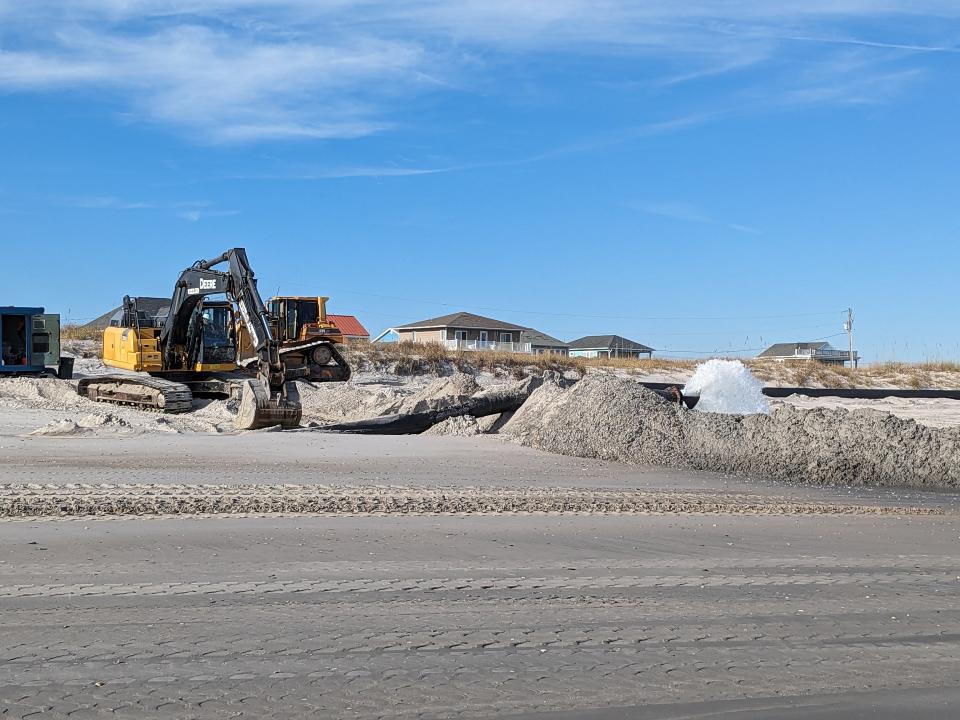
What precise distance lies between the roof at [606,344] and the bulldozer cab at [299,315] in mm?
55127

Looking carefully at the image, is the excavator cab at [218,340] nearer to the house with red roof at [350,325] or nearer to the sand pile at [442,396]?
the sand pile at [442,396]

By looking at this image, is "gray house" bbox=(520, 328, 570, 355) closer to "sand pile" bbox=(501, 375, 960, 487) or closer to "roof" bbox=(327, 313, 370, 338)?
"roof" bbox=(327, 313, 370, 338)

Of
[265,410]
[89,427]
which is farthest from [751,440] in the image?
[89,427]

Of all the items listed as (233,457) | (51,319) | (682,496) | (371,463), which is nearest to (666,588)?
(682,496)

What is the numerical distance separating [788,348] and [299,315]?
7049cm

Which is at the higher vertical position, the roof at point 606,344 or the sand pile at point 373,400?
the roof at point 606,344

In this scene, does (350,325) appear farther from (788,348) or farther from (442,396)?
(442,396)

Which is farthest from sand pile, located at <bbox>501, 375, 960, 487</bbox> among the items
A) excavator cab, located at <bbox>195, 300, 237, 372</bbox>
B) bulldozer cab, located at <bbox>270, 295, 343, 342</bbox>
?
bulldozer cab, located at <bbox>270, 295, 343, 342</bbox>

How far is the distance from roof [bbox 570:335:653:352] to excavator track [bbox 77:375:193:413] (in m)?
59.8

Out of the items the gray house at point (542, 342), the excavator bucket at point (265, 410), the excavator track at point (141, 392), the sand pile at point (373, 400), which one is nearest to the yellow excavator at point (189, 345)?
A: the excavator track at point (141, 392)

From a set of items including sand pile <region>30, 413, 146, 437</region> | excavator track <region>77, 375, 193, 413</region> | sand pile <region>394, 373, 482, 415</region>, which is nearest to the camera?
sand pile <region>30, 413, 146, 437</region>

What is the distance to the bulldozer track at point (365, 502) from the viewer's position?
29.3ft

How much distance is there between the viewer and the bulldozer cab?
26.1 m

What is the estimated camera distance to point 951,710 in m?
4.51
